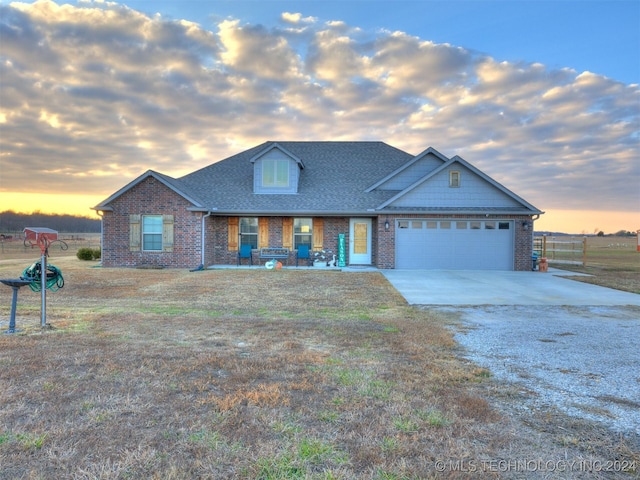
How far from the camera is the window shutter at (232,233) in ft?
59.0

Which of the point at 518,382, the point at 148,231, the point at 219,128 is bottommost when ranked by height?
the point at 518,382

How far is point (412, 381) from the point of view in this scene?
3.89 metres

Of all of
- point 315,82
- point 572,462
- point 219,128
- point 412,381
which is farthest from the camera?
point 219,128

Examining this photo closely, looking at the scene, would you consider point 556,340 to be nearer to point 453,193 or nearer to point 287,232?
point 453,193

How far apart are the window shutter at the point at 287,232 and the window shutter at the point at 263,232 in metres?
0.79

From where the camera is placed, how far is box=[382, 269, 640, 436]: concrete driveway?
3.58 m

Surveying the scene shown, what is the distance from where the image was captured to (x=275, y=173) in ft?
61.1

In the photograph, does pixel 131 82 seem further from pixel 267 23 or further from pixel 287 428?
pixel 287 428

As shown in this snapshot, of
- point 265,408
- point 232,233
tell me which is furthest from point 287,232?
point 265,408

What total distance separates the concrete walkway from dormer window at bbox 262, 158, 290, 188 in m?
7.18

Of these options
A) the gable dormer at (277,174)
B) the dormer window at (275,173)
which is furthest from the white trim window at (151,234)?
the dormer window at (275,173)

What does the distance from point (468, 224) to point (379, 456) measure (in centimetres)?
1579

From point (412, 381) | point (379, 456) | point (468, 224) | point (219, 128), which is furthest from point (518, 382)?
point (219, 128)

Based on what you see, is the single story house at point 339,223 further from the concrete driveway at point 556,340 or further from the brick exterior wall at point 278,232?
the concrete driveway at point 556,340
